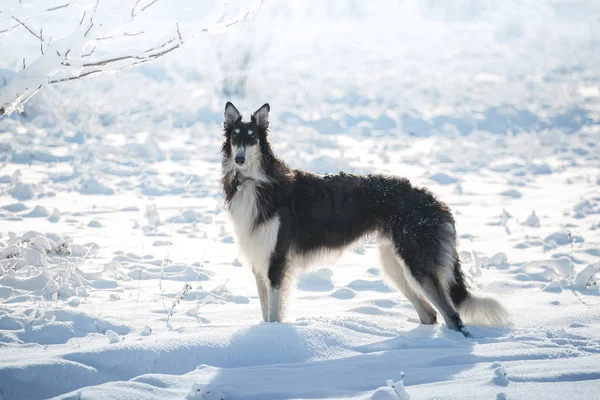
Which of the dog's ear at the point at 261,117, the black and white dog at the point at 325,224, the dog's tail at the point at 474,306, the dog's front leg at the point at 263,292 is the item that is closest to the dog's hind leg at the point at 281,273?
the black and white dog at the point at 325,224

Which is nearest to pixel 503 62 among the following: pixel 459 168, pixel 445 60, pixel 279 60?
pixel 445 60

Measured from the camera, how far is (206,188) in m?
11.4

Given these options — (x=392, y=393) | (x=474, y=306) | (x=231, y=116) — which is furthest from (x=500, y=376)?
(x=231, y=116)

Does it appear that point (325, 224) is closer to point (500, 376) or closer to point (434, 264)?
point (434, 264)

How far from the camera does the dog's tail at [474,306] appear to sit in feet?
16.3

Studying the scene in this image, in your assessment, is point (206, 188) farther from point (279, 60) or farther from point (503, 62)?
point (503, 62)

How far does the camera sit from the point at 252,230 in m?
5.00

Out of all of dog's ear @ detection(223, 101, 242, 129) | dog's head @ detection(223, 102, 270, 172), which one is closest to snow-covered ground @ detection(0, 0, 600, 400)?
dog's head @ detection(223, 102, 270, 172)

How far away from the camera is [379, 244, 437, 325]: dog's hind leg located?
524 centimetres

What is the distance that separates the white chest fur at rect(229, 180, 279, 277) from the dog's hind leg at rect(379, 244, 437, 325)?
1.08 m

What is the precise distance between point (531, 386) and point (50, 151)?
1196 cm

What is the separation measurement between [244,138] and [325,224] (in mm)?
997

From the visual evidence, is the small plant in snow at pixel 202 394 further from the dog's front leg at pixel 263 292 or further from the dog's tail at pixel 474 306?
the dog's tail at pixel 474 306

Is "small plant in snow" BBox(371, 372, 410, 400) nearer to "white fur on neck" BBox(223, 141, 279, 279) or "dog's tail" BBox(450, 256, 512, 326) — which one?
"white fur on neck" BBox(223, 141, 279, 279)
